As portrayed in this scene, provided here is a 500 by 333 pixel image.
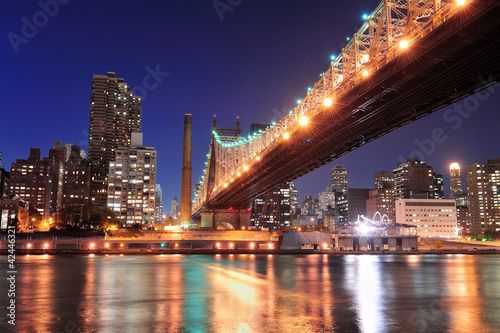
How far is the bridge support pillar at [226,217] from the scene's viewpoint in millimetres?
127375

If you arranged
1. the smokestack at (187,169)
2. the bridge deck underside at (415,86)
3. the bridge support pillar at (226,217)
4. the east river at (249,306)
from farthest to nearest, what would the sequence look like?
1. the smokestack at (187,169)
2. the bridge support pillar at (226,217)
3. the bridge deck underside at (415,86)
4. the east river at (249,306)

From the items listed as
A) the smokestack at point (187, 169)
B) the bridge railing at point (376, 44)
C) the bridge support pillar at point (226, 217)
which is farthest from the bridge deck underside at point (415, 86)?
the smokestack at point (187, 169)

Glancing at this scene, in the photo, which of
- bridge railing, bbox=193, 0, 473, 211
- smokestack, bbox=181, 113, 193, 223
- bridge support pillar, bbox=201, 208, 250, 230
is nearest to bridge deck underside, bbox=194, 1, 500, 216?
bridge railing, bbox=193, 0, 473, 211

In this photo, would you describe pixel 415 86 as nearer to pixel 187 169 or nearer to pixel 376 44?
pixel 376 44

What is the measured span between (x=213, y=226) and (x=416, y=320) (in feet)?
359

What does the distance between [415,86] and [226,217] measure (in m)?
99.4

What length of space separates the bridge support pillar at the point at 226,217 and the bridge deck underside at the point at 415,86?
6297 centimetres

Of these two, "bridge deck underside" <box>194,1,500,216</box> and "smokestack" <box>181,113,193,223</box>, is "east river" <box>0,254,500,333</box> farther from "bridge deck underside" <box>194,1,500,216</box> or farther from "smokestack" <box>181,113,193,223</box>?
Result: "smokestack" <box>181,113,193,223</box>

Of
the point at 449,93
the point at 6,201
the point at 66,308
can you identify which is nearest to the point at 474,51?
the point at 449,93

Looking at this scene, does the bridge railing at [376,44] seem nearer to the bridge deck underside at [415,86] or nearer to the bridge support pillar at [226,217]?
the bridge deck underside at [415,86]

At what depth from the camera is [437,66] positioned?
32.2m

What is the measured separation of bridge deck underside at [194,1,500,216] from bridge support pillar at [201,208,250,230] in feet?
207

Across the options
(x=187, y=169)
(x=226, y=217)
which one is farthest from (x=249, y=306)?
(x=187, y=169)

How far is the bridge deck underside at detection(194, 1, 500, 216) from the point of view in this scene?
1060 inches
